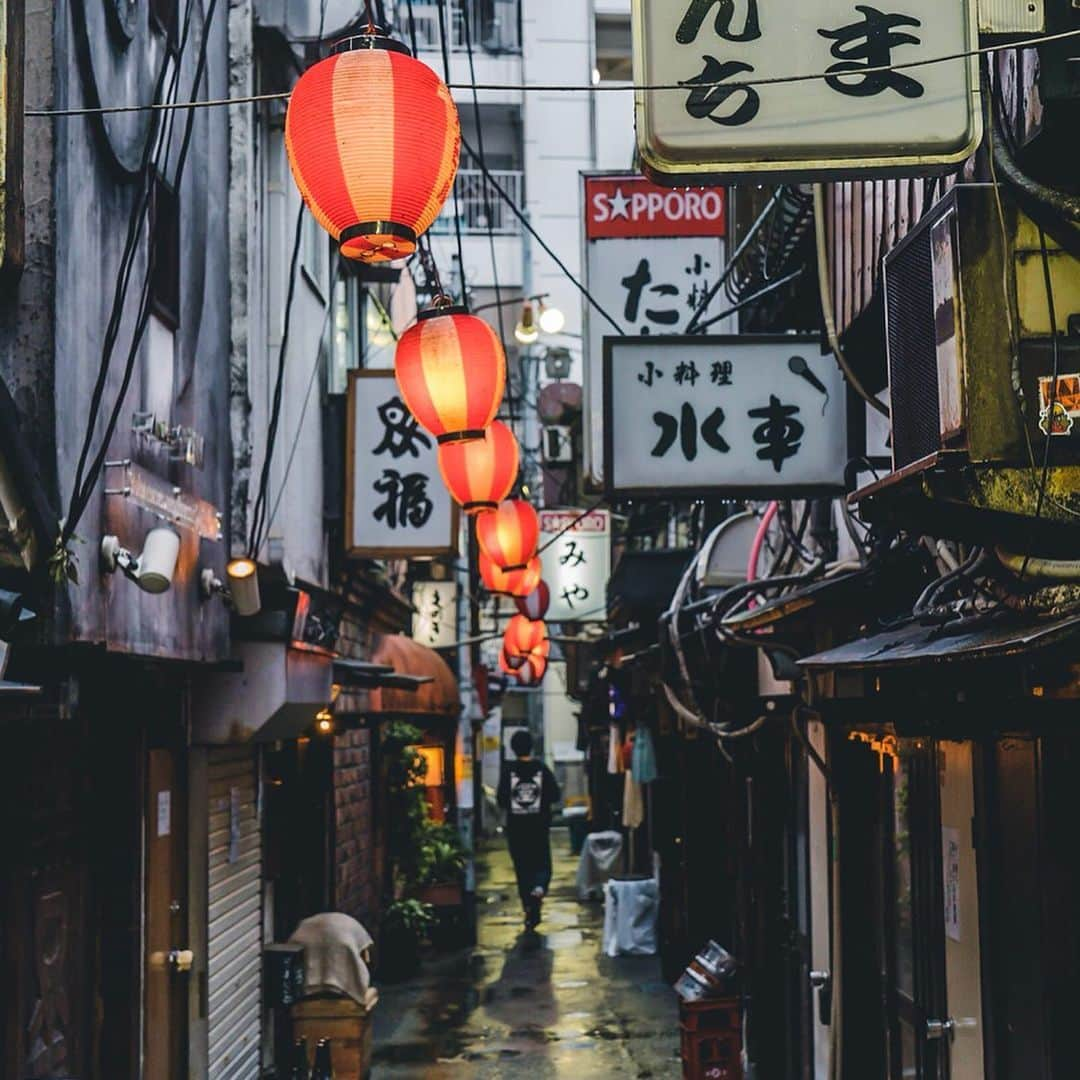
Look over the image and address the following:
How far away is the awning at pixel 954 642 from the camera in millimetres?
5840

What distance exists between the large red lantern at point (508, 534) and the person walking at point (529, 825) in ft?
32.6

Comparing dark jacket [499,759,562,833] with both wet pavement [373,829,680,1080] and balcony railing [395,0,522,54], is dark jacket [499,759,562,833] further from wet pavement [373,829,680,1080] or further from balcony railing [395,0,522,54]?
balcony railing [395,0,522,54]

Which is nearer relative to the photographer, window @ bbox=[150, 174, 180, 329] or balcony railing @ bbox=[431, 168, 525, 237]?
window @ bbox=[150, 174, 180, 329]

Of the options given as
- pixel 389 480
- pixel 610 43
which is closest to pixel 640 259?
pixel 389 480

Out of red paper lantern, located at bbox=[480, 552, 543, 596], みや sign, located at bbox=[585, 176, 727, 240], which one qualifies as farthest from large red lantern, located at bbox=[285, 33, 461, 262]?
red paper lantern, located at bbox=[480, 552, 543, 596]

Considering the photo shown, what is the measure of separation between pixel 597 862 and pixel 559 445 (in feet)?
35.4

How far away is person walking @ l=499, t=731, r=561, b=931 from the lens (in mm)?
26375

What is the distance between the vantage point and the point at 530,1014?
1866cm

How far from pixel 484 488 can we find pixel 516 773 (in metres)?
15.7

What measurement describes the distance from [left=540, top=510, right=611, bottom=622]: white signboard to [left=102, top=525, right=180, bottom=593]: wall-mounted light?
74.1 feet

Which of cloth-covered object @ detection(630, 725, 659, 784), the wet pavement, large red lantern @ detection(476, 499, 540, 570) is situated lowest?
the wet pavement

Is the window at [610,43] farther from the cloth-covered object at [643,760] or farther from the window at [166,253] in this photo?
the window at [166,253]

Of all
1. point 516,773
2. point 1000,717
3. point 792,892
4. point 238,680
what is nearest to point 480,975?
point 516,773

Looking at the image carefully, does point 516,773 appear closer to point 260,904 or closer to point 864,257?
point 260,904
